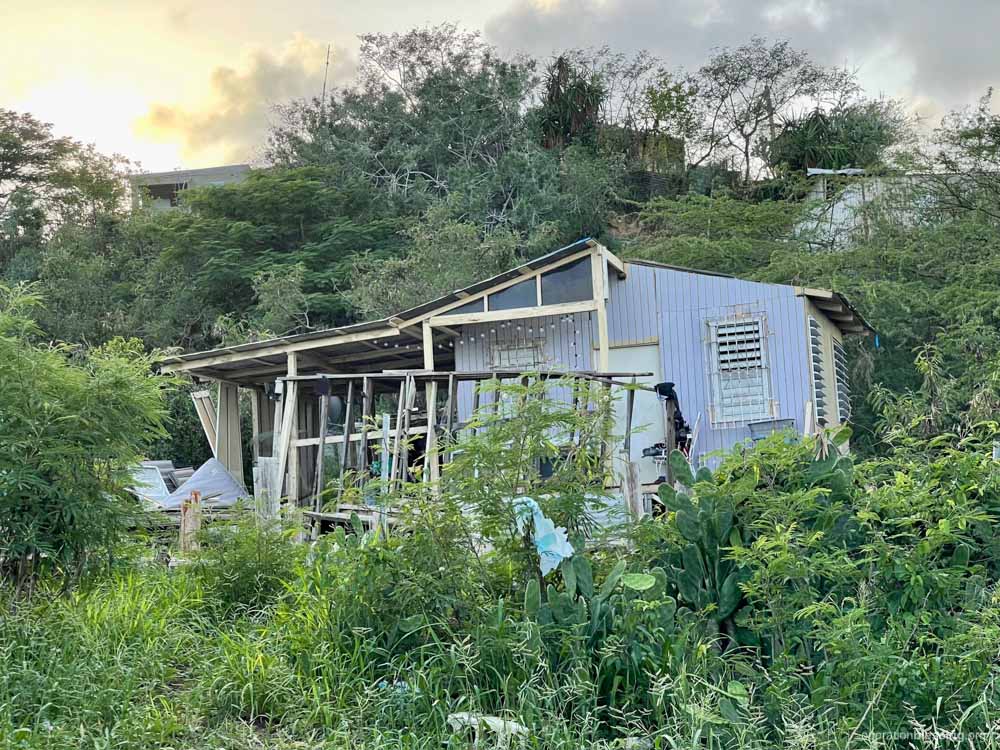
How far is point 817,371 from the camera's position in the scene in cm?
1227

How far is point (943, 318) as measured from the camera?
52.6 feet

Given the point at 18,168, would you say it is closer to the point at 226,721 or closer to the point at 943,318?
the point at 943,318

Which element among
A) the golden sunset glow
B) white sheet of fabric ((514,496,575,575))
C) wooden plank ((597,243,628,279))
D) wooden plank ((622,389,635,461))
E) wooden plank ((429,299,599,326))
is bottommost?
white sheet of fabric ((514,496,575,575))

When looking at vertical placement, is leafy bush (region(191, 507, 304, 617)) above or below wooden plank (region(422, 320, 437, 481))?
below

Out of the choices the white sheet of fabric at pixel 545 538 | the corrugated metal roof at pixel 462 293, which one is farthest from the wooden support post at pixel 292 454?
the white sheet of fabric at pixel 545 538

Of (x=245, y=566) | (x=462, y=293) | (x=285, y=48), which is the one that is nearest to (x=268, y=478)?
(x=462, y=293)

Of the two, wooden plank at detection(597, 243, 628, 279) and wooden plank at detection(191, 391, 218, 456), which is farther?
wooden plank at detection(191, 391, 218, 456)

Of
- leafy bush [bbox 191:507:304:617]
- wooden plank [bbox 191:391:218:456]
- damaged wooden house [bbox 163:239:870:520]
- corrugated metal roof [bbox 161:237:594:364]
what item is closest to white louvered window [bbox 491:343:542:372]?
damaged wooden house [bbox 163:239:870:520]

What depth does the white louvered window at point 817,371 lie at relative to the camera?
1206 cm

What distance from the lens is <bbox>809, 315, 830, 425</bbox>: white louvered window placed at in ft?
39.6

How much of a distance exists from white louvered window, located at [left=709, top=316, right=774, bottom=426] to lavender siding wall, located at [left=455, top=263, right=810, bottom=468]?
89 millimetres

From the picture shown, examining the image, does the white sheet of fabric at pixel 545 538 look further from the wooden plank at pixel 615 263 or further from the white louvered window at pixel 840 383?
the white louvered window at pixel 840 383

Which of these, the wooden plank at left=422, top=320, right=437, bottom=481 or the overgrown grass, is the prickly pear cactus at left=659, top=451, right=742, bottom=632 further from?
the wooden plank at left=422, top=320, right=437, bottom=481

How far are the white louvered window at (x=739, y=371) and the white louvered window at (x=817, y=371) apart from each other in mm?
552
